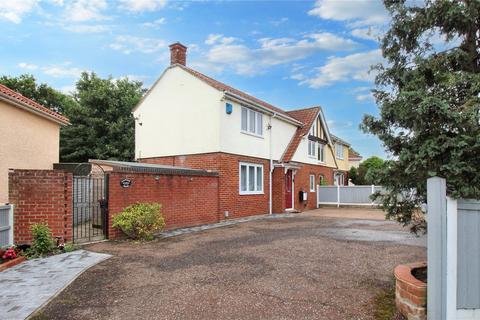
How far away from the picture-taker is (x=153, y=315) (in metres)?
4.50

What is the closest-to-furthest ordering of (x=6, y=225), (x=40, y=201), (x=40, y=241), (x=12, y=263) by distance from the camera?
(x=12, y=263), (x=6, y=225), (x=40, y=241), (x=40, y=201)

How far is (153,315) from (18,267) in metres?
4.27

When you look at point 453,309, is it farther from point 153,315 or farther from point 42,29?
point 42,29

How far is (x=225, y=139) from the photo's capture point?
50.5 feet

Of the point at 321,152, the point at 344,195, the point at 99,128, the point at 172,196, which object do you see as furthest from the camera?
the point at 99,128

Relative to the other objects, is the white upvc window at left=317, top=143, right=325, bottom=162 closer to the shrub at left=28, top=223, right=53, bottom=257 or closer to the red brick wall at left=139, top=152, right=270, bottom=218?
the red brick wall at left=139, top=152, right=270, bottom=218

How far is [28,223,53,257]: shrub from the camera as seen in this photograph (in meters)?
7.98

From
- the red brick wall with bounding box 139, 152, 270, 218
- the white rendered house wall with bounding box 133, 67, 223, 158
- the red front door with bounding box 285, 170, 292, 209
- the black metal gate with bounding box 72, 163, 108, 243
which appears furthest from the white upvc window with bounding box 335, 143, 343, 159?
the black metal gate with bounding box 72, 163, 108, 243

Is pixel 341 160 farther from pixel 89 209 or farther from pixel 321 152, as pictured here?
pixel 89 209

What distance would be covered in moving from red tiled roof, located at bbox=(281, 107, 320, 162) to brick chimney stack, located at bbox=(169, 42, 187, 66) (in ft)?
25.6

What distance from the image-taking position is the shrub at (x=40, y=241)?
7977 millimetres

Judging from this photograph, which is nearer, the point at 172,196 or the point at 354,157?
the point at 172,196

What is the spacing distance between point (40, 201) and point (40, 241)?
42.5 inches

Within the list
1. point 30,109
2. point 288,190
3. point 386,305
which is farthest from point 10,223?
point 288,190
